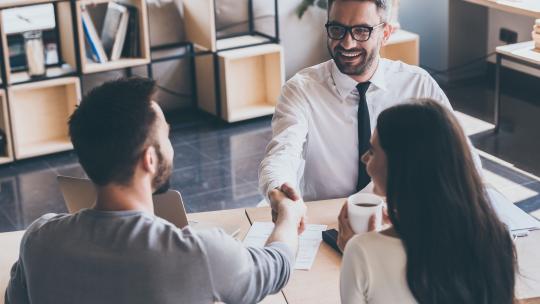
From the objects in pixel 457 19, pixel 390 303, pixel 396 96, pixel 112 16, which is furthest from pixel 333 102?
pixel 457 19

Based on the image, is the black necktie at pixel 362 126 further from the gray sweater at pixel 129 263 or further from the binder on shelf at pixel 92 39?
the binder on shelf at pixel 92 39

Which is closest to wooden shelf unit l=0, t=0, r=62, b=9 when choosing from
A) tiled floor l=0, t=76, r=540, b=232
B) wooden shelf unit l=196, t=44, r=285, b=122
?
tiled floor l=0, t=76, r=540, b=232

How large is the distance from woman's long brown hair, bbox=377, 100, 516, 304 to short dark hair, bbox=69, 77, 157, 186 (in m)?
0.45

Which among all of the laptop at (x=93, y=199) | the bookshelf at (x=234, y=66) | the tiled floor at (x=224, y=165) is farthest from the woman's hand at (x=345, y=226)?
the bookshelf at (x=234, y=66)

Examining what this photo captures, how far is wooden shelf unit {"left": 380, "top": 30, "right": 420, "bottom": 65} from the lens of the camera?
18.9 ft

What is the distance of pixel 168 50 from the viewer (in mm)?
5465

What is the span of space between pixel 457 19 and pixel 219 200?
8.19ft

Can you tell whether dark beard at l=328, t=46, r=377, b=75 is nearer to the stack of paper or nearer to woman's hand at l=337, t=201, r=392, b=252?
woman's hand at l=337, t=201, r=392, b=252

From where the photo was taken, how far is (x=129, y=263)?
1.53 metres

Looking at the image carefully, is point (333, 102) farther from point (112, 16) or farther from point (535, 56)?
point (112, 16)

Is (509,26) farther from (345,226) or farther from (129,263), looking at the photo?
(129,263)

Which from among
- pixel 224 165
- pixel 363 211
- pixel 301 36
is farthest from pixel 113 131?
pixel 301 36

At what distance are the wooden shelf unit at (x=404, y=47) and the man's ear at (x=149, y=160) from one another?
425cm

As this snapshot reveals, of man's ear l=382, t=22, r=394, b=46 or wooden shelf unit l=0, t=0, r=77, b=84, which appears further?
wooden shelf unit l=0, t=0, r=77, b=84
